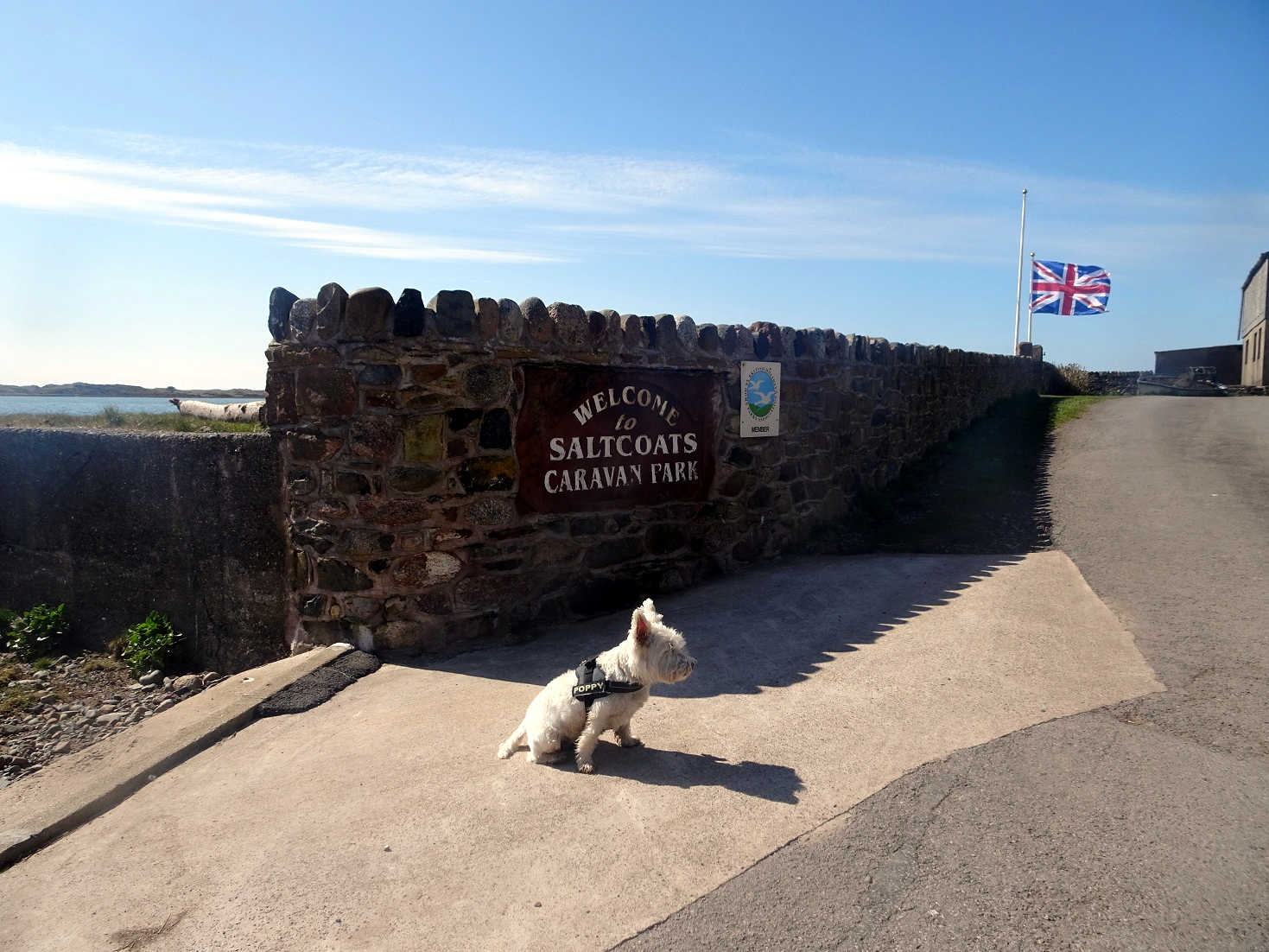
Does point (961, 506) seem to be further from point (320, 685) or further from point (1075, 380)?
point (1075, 380)

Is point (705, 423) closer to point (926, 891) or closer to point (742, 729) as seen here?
point (742, 729)

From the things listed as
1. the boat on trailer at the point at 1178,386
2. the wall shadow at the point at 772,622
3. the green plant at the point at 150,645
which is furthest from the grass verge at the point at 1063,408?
the green plant at the point at 150,645

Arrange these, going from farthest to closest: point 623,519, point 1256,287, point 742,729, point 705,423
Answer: point 1256,287 → point 705,423 → point 623,519 → point 742,729

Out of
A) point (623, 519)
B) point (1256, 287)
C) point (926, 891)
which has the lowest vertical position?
point (926, 891)

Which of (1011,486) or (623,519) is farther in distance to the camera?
(1011,486)

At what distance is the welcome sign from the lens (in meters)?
6.05

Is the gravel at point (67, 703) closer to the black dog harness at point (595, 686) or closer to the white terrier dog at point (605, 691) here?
the white terrier dog at point (605, 691)

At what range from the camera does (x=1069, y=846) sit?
308cm

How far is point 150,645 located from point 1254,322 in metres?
48.2

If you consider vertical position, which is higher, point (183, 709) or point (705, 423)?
point (705, 423)

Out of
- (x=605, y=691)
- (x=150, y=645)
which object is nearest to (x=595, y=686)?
(x=605, y=691)

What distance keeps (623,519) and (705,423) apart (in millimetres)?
1269

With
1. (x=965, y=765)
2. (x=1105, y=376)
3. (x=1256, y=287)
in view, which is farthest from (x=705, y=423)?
(x=1256, y=287)

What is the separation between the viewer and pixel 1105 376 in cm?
3155
